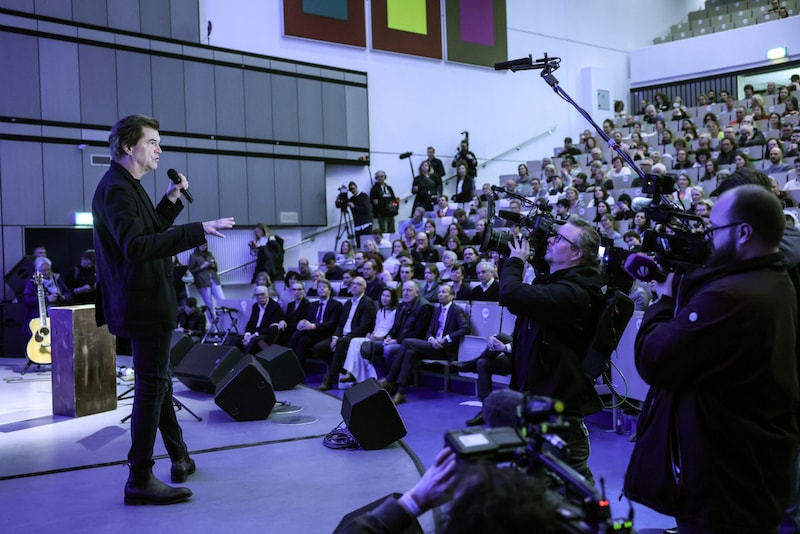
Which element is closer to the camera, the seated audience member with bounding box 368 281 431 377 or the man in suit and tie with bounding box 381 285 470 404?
the man in suit and tie with bounding box 381 285 470 404

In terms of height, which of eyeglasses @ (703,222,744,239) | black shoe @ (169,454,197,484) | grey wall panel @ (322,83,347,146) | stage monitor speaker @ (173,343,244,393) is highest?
grey wall panel @ (322,83,347,146)

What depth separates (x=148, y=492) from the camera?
10.2ft

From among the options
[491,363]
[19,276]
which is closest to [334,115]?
[19,276]

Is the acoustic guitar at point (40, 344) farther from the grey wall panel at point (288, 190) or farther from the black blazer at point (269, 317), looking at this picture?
the grey wall panel at point (288, 190)

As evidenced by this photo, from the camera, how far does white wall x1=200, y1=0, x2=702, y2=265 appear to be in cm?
1297

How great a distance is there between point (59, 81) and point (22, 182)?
168 cm

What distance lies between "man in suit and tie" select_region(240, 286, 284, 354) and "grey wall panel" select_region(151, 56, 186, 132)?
15.5 ft

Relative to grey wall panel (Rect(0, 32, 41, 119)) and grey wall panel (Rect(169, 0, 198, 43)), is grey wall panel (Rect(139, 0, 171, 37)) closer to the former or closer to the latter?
grey wall panel (Rect(169, 0, 198, 43))

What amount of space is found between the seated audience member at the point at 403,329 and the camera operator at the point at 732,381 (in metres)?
4.92

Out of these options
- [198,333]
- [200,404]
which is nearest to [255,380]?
[200,404]

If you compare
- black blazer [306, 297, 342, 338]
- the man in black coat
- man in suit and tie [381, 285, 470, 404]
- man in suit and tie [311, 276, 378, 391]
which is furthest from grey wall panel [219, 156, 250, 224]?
the man in black coat

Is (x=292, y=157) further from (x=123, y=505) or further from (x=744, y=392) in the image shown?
(x=744, y=392)

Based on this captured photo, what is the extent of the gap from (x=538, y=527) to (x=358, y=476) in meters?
2.80

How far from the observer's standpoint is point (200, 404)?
5.79m
